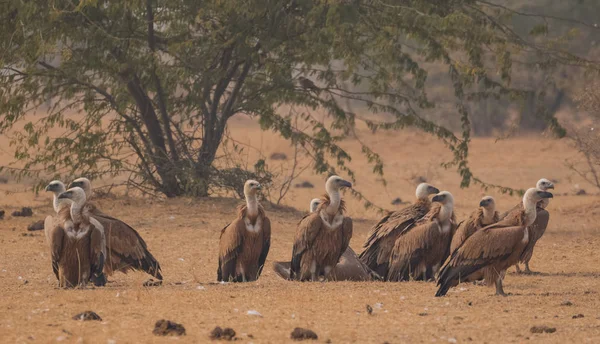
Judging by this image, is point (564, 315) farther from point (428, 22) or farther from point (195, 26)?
point (195, 26)

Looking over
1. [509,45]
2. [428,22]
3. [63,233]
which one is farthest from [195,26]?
[63,233]

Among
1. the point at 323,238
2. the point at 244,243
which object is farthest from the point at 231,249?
the point at 323,238

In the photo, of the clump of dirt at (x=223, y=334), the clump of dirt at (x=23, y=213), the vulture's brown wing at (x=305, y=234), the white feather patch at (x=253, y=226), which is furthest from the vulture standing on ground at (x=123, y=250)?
the clump of dirt at (x=23, y=213)

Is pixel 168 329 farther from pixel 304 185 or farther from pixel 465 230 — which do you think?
pixel 304 185

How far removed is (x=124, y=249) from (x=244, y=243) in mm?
1123

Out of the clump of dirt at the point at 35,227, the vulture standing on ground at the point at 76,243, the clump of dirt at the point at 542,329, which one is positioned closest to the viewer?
the clump of dirt at the point at 542,329

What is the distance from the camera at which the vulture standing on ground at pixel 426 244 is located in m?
9.83

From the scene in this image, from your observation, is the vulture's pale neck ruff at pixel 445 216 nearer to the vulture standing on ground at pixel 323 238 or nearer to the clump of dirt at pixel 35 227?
the vulture standing on ground at pixel 323 238

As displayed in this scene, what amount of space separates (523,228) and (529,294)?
61 cm

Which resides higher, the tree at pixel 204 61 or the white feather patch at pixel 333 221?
the tree at pixel 204 61

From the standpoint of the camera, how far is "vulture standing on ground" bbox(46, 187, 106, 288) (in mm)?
8719

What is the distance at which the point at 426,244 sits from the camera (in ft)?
32.2

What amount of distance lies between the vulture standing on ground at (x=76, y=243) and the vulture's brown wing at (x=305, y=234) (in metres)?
1.95

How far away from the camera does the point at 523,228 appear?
8539 mm
